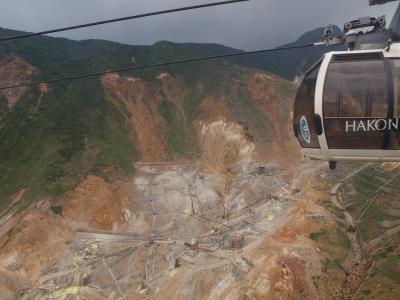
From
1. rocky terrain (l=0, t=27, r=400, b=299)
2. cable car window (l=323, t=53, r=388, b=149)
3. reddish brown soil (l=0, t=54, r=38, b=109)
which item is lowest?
rocky terrain (l=0, t=27, r=400, b=299)

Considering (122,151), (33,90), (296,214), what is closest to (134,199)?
(122,151)

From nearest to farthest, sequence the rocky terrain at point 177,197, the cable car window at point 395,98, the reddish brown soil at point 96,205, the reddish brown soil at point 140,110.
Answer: the cable car window at point 395,98 < the rocky terrain at point 177,197 < the reddish brown soil at point 96,205 < the reddish brown soil at point 140,110

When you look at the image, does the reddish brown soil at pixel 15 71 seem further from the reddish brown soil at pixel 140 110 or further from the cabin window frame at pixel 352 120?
the cabin window frame at pixel 352 120

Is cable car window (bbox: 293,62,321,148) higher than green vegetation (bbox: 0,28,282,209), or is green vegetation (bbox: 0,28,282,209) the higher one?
cable car window (bbox: 293,62,321,148)

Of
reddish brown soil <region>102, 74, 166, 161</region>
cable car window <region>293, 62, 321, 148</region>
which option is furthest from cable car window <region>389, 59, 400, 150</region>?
reddish brown soil <region>102, 74, 166, 161</region>

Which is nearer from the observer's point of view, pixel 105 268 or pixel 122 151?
pixel 105 268

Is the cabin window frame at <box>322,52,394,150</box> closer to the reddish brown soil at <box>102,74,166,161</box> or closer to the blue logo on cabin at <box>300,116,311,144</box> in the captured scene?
the blue logo on cabin at <box>300,116,311,144</box>

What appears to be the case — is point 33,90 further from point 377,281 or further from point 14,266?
point 377,281

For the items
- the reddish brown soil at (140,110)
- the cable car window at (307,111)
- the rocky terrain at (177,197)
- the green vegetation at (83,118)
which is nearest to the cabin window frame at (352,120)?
the cable car window at (307,111)
